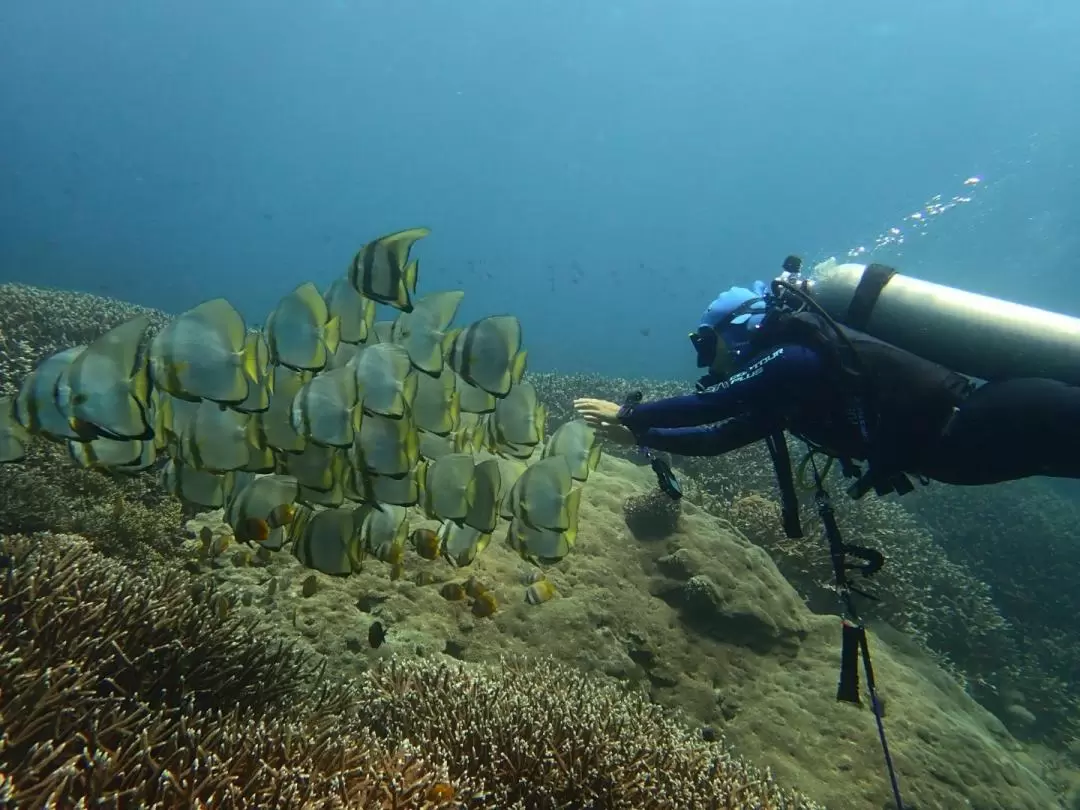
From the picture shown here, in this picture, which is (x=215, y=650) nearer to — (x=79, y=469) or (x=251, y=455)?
(x=251, y=455)

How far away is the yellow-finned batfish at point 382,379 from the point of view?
284 cm

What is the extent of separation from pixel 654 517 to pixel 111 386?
5.45 meters

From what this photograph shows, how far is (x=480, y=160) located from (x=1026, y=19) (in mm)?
110688

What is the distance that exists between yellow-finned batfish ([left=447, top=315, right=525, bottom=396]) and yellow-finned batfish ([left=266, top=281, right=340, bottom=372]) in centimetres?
65

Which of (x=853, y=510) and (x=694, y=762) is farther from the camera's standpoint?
(x=853, y=510)

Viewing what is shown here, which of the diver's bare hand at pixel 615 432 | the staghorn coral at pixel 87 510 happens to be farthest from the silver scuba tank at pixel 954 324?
the staghorn coral at pixel 87 510

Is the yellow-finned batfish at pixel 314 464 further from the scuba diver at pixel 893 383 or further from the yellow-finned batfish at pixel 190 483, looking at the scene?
the scuba diver at pixel 893 383

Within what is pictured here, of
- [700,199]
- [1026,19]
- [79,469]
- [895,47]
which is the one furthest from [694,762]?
[700,199]

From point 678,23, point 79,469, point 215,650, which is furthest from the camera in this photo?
point 678,23

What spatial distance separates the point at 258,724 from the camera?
3025 mm

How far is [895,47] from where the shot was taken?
80.9m

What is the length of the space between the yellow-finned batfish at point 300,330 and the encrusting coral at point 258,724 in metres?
1.77

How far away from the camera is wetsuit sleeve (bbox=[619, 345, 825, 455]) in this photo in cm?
413

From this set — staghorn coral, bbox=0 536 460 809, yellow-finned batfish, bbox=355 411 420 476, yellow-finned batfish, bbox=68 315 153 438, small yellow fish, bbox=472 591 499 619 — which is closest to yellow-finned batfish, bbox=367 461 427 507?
yellow-finned batfish, bbox=355 411 420 476
